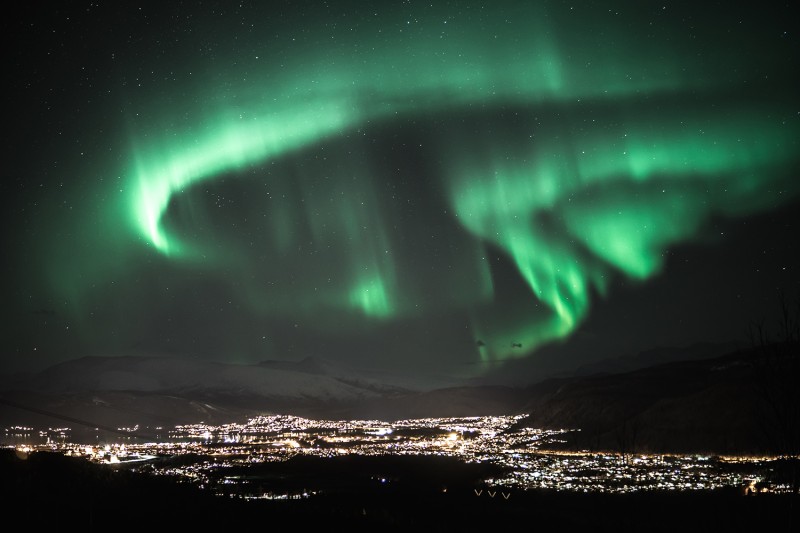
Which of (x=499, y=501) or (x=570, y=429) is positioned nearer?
(x=499, y=501)

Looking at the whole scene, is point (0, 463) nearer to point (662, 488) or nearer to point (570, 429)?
point (662, 488)

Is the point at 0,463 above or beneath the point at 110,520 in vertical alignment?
above

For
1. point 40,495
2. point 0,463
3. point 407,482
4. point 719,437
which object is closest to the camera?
point 40,495

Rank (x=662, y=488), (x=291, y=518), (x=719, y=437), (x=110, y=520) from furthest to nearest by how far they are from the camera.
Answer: (x=719, y=437)
(x=662, y=488)
(x=291, y=518)
(x=110, y=520)

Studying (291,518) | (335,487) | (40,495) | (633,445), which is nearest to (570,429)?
(633,445)

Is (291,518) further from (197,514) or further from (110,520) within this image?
(110,520)

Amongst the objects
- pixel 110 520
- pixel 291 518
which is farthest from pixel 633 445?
pixel 110 520

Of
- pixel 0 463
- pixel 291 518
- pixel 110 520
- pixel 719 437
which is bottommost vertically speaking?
pixel 719 437
